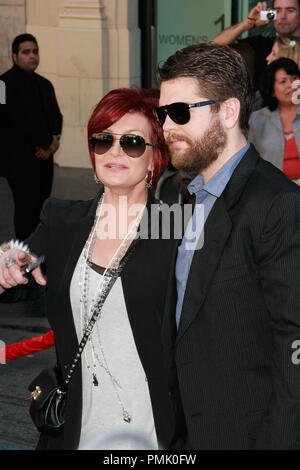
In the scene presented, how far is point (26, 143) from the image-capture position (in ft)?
30.9

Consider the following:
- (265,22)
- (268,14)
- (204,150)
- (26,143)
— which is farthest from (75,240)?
(265,22)

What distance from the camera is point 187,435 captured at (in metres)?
3.41

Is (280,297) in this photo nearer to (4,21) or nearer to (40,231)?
(40,231)

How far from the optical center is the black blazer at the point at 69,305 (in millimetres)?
3447

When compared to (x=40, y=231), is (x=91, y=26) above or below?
above

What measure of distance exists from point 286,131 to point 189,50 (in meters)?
5.11

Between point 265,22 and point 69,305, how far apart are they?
24.0 ft

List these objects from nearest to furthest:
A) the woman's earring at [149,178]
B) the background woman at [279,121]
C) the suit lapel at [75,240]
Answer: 1. the suit lapel at [75,240]
2. the woman's earring at [149,178]
3. the background woman at [279,121]

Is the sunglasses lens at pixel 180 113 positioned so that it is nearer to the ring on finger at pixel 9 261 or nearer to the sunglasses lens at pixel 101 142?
the sunglasses lens at pixel 101 142

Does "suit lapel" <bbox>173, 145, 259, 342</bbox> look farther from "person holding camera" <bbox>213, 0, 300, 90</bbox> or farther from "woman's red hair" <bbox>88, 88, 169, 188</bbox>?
"person holding camera" <bbox>213, 0, 300, 90</bbox>

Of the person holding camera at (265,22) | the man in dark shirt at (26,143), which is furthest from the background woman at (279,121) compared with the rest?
the man in dark shirt at (26,143)

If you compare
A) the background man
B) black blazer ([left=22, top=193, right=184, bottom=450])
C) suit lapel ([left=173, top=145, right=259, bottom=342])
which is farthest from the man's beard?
black blazer ([left=22, top=193, right=184, bottom=450])
